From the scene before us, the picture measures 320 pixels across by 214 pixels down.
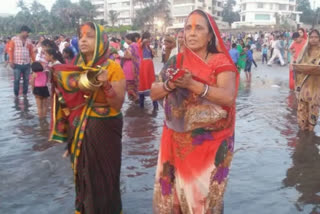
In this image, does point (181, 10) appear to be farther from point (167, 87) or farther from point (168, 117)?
point (167, 87)

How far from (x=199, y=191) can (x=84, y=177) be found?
110 cm

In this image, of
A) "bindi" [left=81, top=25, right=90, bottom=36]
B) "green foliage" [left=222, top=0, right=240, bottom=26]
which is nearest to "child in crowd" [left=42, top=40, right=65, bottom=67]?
"bindi" [left=81, top=25, right=90, bottom=36]

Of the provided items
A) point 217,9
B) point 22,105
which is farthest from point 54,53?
point 217,9

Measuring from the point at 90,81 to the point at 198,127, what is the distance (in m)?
0.92

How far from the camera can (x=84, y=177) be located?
328 cm

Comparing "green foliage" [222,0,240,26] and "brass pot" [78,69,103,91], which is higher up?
"green foliage" [222,0,240,26]

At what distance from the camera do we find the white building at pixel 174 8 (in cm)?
7850

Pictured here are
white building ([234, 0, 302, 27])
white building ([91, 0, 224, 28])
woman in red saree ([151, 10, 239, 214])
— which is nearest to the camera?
woman in red saree ([151, 10, 239, 214])

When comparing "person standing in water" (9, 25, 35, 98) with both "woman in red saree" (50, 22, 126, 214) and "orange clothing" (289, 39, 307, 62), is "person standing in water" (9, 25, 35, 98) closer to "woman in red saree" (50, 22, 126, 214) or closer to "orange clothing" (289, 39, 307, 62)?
"orange clothing" (289, 39, 307, 62)

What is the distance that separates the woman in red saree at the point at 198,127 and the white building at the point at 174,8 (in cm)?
6569

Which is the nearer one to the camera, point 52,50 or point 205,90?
point 205,90

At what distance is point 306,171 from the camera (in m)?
4.98

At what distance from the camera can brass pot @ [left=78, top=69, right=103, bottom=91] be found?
2.96 m

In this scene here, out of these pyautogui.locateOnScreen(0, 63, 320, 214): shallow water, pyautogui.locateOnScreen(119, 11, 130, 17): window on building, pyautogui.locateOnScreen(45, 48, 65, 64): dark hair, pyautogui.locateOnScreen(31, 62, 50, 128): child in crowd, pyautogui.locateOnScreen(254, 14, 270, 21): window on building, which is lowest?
pyautogui.locateOnScreen(0, 63, 320, 214): shallow water
